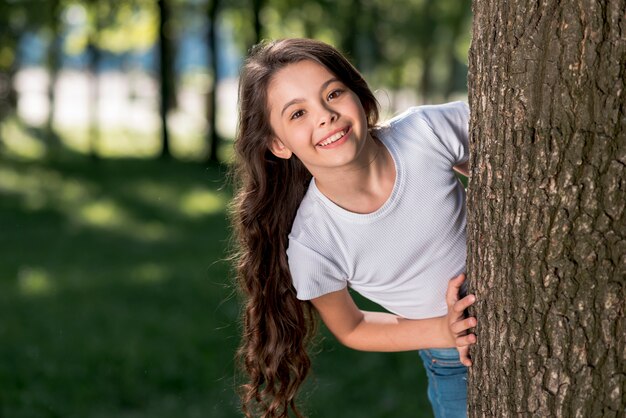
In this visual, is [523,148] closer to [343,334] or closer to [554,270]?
[554,270]

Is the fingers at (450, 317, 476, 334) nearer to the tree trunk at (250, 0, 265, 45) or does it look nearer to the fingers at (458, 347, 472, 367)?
the fingers at (458, 347, 472, 367)

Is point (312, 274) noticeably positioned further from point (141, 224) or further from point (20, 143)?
point (20, 143)

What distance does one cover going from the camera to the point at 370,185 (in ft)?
9.59

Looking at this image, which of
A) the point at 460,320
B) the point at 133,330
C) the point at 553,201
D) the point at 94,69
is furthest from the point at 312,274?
the point at 94,69

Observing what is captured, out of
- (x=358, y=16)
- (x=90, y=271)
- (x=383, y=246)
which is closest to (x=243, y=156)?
(x=383, y=246)

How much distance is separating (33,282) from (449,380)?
744 cm

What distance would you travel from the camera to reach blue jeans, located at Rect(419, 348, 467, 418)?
312cm

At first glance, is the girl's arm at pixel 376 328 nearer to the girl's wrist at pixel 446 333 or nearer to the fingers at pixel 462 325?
the girl's wrist at pixel 446 333

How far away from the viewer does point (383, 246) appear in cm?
292

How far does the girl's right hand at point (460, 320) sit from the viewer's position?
2.51 m

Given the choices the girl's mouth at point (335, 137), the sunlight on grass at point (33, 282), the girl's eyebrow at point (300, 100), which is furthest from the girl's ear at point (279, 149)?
the sunlight on grass at point (33, 282)

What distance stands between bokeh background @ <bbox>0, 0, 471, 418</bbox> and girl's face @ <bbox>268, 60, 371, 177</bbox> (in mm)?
743

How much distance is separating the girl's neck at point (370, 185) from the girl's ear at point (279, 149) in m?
0.14

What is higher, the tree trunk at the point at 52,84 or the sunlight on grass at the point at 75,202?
the tree trunk at the point at 52,84
